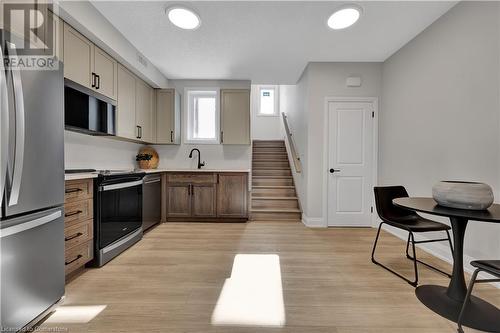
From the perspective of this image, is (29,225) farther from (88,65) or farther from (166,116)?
(166,116)

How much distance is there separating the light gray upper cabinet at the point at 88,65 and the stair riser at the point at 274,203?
2.96 m

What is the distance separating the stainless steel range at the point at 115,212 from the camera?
242 cm

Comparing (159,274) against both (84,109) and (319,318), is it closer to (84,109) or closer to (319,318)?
(319,318)

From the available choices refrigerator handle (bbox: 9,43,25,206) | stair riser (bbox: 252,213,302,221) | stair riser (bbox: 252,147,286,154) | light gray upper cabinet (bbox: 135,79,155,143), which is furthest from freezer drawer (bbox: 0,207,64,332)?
stair riser (bbox: 252,147,286,154)

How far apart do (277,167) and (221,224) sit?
2.49 m

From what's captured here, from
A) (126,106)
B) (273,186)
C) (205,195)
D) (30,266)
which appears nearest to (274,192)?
(273,186)

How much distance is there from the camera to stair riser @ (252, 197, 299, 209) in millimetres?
4699

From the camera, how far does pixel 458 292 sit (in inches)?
72.7

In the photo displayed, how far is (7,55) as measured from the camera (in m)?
1.30

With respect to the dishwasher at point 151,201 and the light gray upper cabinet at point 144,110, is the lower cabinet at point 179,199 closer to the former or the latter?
the dishwasher at point 151,201

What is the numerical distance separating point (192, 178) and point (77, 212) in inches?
84.6

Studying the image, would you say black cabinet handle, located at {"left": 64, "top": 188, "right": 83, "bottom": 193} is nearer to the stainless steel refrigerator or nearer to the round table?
the stainless steel refrigerator

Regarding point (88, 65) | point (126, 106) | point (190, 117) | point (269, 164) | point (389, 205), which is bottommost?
point (389, 205)

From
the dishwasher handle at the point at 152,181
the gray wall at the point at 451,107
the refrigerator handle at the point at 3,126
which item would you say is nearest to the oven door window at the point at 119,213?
the dishwasher handle at the point at 152,181
